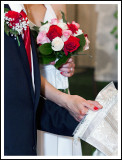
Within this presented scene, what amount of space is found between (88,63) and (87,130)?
21.1 feet

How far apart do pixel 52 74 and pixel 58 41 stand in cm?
32

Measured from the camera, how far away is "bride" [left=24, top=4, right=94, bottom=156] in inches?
63.1

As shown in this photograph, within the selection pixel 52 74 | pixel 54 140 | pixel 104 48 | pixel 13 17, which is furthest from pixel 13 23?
pixel 104 48

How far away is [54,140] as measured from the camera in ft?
5.43

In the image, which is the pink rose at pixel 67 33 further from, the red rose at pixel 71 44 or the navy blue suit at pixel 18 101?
the navy blue suit at pixel 18 101

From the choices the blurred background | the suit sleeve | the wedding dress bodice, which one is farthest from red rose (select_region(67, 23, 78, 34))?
the blurred background

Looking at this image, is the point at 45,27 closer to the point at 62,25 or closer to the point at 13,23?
the point at 62,25

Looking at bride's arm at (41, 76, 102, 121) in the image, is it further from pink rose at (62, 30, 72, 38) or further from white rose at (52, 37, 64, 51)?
pink rose at (62, 30, 72, 38)

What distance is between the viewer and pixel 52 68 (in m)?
1.72

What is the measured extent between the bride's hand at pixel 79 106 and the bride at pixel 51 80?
378 millimetres

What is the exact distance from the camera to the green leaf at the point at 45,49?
151 cm

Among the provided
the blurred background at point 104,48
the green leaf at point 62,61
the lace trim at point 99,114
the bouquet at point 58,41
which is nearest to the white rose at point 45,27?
the bouquet at point 58,41

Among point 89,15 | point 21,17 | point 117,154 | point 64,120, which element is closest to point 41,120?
point 64,120

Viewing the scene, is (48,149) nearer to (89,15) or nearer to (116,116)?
(116,116)
